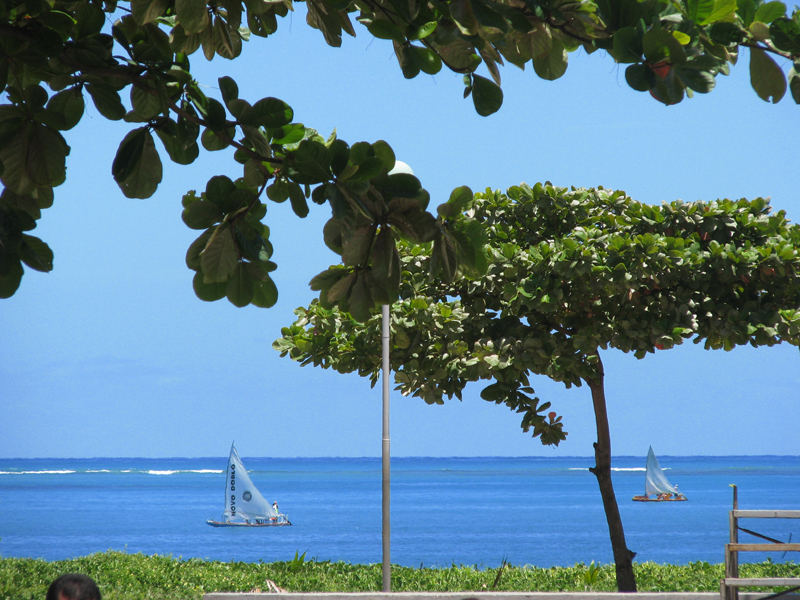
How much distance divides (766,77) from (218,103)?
1.55 metres

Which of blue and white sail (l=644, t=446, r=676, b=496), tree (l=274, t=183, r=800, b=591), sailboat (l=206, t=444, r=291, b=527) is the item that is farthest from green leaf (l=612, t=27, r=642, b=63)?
blue and white sail (l=644, t=446, r=676, b=496)

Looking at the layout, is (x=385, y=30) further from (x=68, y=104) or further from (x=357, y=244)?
(x=68, y=104)

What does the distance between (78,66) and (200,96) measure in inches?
14.6

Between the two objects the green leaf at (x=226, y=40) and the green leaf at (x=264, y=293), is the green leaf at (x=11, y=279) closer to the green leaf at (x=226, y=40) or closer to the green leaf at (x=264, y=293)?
the green leaf at (x=264, y=293)

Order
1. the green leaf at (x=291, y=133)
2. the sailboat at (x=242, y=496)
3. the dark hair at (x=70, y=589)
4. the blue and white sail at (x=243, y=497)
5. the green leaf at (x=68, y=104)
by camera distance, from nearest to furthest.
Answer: the green leaf at (x=291, y=133), the green leaf at (x=68, y=104), the dark hair at (x=70, y=589), the sailboat at (x=242, y=496), the blue and white sail at (x=243, y=497)

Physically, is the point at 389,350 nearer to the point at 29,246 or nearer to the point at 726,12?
the point at 29,246

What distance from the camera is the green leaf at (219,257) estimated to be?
2.07 meters

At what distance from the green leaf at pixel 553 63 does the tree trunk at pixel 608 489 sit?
22.7 feet

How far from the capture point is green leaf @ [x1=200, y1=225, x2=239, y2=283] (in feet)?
6.78

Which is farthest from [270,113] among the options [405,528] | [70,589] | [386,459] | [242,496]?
[405,528]

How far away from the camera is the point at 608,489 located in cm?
905

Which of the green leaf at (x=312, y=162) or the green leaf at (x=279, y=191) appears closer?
the green leaf at (x=312, y=162)

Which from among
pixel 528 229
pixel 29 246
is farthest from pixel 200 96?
pixel 528 229

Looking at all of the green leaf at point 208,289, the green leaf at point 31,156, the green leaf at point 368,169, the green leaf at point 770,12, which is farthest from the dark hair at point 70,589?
the green leaf at point 770,12
